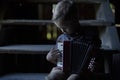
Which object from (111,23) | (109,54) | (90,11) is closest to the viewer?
(109,54)

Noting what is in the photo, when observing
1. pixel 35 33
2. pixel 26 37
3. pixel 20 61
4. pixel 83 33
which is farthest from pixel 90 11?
pixel 83 33

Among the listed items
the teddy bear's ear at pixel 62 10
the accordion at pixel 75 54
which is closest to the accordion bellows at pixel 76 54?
the accordion at pixel 75 54

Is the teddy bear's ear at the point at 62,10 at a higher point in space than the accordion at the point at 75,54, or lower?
higher

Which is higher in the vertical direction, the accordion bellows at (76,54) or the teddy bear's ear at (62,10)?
the teddy bear's ear at (62,10)

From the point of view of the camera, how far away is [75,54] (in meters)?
2.76

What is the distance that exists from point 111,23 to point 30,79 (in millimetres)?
871

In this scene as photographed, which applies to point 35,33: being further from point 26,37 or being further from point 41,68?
point 41,68

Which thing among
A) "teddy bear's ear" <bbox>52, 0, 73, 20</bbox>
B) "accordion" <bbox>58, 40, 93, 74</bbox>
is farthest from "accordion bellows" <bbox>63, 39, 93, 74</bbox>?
"teddy bear's ear" <bbox>52, 0, 73, 20</bbox>

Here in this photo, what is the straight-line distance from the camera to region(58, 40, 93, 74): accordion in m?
2.73

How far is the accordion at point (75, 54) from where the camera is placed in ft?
8.96

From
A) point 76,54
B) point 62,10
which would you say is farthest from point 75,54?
point 62,10

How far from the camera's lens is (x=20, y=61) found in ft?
13.0

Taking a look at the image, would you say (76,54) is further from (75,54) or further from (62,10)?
(62,10)

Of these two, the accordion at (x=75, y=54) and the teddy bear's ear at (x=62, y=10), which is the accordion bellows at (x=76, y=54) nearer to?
the accordion at (x=75, y=54)
